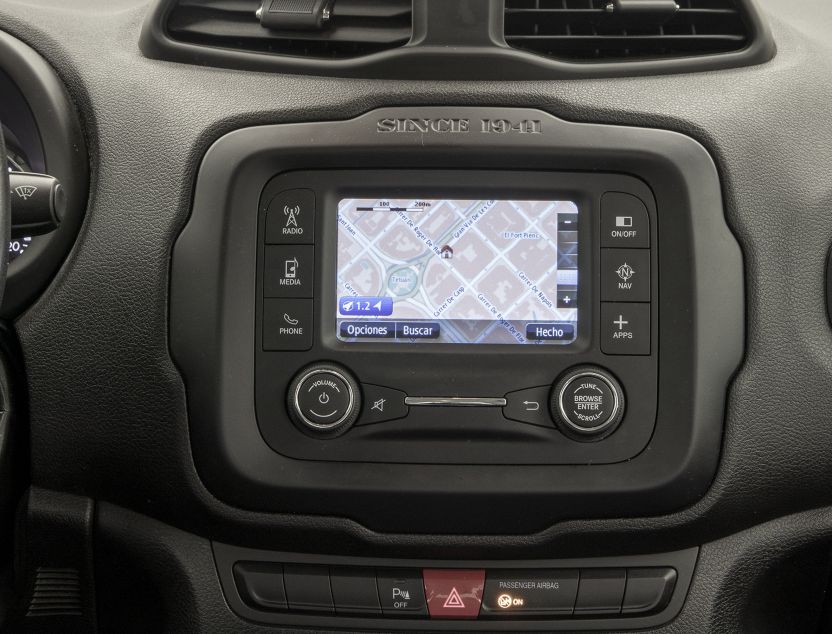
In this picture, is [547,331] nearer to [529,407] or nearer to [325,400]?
[529,407]

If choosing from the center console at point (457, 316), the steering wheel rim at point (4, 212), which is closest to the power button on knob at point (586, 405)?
the center console at point (457, 316)

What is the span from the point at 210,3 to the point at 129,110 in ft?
0.67

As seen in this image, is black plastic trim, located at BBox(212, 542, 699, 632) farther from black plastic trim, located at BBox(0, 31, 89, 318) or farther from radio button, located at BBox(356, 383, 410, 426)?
black plastic trim, located at BBox(0, 31, 89, 318)

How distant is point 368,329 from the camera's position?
4.29ft

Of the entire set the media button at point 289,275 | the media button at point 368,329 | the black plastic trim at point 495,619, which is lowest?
the black plastic trim at point 495,619

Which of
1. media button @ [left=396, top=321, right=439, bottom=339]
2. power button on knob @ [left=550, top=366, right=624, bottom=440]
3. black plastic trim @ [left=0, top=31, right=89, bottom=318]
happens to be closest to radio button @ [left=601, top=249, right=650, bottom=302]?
power button on knob @ [left=550, top=366, right=624, bottom=440]

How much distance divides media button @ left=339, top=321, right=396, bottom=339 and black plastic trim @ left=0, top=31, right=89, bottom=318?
16.5 inches

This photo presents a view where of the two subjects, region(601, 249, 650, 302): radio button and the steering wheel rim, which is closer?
the steering wheel rim

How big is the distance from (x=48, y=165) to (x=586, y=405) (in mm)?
841

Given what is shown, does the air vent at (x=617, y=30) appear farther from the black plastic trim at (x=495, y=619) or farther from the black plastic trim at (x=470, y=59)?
the black plastic trim at (x=495, y=619)

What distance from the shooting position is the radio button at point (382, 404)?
130 centimetres

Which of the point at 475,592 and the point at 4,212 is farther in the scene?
the point at 475,592

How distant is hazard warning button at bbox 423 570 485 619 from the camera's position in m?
1.32

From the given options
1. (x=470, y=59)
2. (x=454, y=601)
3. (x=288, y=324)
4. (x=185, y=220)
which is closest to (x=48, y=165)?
(x=185, y=220)
